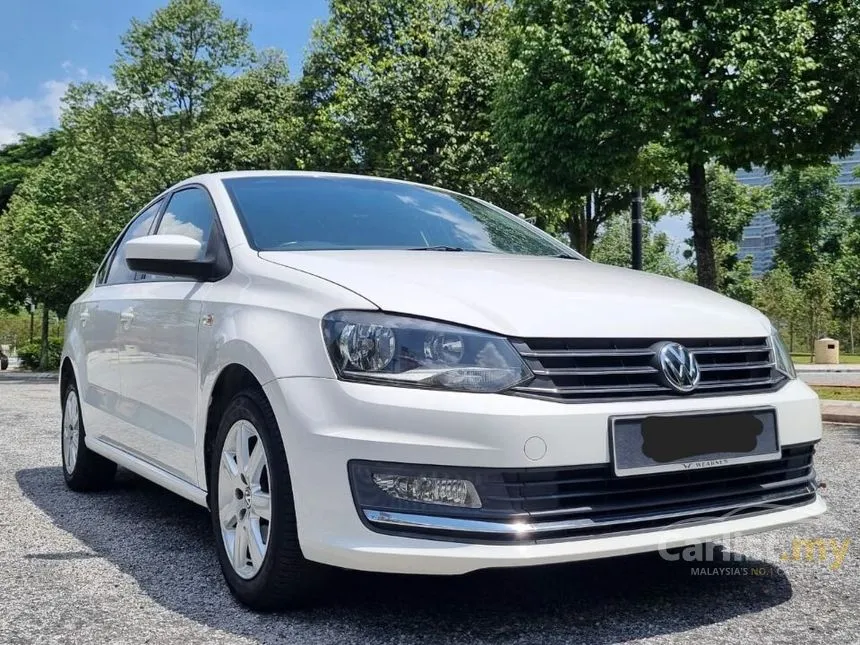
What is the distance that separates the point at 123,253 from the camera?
512 cm

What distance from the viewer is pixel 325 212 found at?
3928mm

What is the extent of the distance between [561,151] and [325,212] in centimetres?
1218

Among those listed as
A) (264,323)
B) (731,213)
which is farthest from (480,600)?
(731,213)

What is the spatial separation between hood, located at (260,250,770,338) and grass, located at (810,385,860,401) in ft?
34.4

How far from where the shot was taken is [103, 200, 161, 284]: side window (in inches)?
195

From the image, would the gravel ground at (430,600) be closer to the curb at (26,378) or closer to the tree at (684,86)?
A: the tree at (684,86)

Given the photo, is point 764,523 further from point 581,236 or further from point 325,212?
point 581,236

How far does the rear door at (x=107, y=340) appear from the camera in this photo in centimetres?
465

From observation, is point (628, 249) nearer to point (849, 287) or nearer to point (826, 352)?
point (849, 287)

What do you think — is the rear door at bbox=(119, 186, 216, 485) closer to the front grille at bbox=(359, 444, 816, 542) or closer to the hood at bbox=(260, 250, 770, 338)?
the hood at bbox=(260, 250, 770, 338)

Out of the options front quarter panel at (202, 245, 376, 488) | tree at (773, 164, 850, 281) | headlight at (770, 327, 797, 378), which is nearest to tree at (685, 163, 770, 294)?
tree at (773, 164, 850, 281)

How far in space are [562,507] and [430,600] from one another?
78cm

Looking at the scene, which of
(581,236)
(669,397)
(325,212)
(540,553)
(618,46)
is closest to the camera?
(540,553)

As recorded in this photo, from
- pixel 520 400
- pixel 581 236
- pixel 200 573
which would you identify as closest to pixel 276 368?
pixel 520 400
